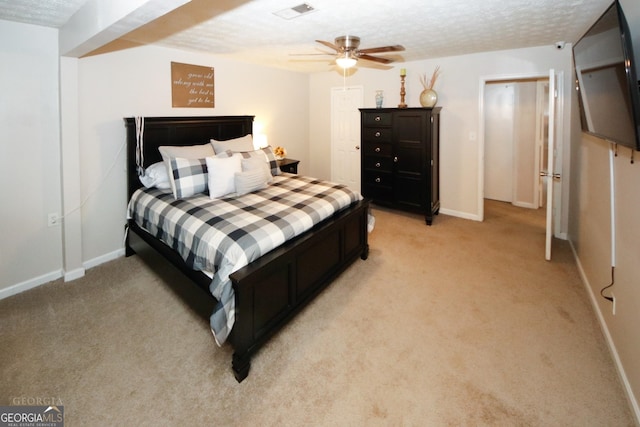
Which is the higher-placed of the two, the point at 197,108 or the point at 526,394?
the point at 197,108

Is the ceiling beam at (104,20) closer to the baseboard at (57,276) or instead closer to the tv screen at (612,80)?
the baseboard at (57,276)

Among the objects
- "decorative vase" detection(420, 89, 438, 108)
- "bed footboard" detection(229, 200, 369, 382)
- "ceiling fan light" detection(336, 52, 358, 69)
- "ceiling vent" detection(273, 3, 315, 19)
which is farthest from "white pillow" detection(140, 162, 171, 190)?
"decorative vase" detection(420, 89, 438, 108)

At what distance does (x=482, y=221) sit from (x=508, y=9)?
8.84ft

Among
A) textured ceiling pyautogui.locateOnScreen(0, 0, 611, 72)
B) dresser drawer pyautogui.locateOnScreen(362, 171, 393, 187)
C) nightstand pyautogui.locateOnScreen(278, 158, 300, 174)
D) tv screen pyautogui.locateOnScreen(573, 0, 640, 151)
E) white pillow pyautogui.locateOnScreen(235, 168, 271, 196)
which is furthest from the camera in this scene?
nightstand pyautogui.locateOnScreen(278, 158, 300, 174)

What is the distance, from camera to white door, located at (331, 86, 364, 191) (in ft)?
17.4

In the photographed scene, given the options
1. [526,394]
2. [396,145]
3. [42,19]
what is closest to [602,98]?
[526,394]

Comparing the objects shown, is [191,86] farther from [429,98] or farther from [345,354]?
[345,354]

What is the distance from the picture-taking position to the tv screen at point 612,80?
1396 mm

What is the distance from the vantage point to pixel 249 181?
120 inches

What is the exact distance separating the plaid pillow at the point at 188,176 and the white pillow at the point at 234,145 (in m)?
0.57

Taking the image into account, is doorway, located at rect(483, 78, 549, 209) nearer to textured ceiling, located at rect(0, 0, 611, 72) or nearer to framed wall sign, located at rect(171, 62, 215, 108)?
textured ceiling, located at rect(0, 0, 611, 72)

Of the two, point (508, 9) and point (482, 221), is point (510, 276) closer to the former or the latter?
point (482, 221)

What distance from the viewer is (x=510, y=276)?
2971mm

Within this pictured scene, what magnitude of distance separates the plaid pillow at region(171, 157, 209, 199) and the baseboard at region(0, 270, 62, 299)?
1.34 metres
